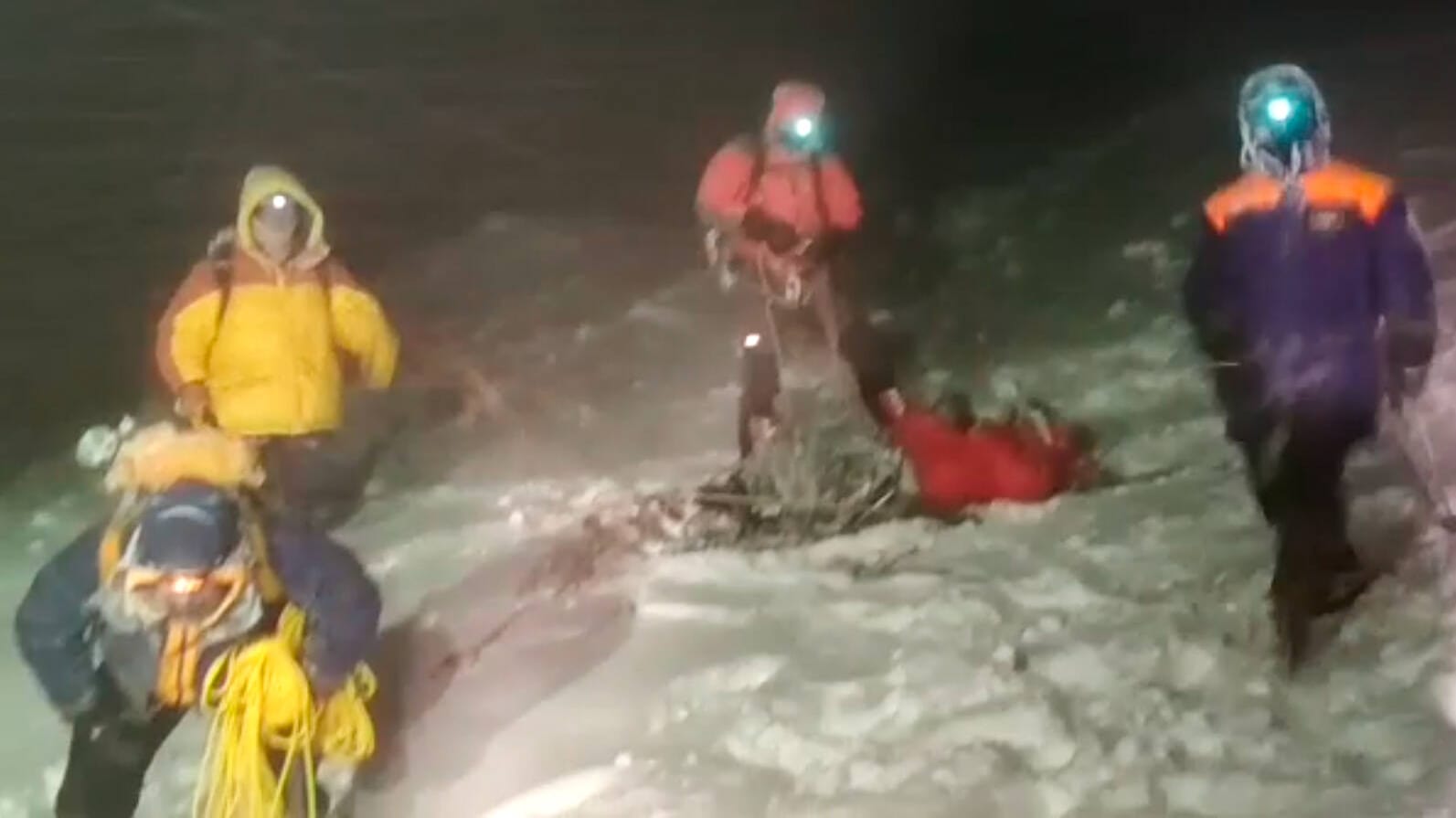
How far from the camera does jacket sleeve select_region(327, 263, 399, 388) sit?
45.6 inches

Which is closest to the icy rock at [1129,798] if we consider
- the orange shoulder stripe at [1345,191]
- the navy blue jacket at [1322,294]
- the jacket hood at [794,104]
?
the navy blue jacket at [1322,294]

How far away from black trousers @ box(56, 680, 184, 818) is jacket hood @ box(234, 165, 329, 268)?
0.31 metres

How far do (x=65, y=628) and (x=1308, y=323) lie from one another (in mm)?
708

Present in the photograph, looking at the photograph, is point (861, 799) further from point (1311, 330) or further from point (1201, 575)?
point (1311, 330)

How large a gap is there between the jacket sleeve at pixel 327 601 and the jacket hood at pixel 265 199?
0.73ft

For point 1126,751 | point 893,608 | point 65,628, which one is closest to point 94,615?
point 65,628

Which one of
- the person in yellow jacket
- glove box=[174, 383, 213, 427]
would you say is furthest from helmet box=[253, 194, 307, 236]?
glove box=[174, 383, 213, 427]

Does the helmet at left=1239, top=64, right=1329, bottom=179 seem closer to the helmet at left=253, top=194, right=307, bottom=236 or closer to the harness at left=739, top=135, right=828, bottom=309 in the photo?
the harness at left=739, top=135, right=828, bottom=309

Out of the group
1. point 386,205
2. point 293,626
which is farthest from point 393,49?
point 293,626

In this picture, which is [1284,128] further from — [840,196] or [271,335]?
[271,335]

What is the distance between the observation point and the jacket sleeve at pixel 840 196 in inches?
47.1

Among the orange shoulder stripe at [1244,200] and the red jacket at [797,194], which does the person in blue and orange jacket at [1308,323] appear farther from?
the red jacket at [797,194]

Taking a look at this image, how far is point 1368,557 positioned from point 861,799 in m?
0.34

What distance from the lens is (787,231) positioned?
3.91 ft
